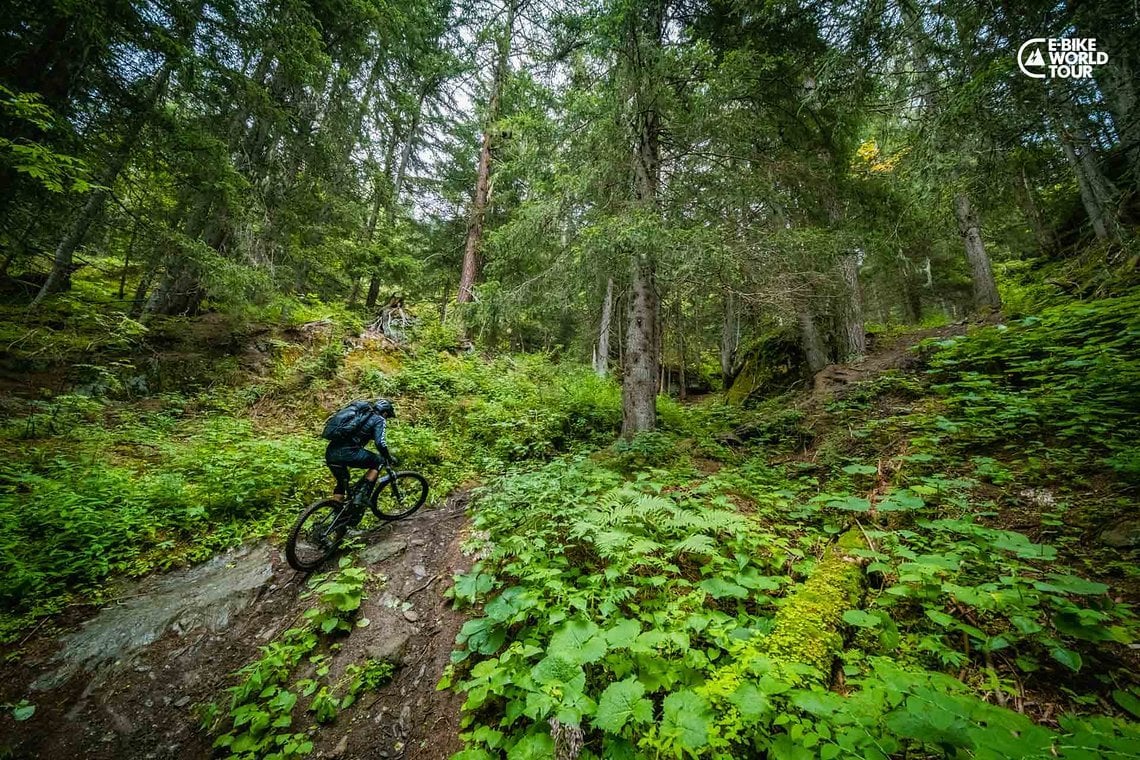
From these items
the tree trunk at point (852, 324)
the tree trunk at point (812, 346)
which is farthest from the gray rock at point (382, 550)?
the tree trunk at point (852, 324)

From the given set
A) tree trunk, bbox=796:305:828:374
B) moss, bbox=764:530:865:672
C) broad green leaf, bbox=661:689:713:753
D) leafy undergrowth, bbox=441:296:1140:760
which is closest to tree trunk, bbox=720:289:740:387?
tree trunk, bbox=796:305:828:374

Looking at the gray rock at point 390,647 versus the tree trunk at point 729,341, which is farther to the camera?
the tree trunk at point 729,341

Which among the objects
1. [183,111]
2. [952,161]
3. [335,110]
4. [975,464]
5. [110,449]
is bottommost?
[975,464]

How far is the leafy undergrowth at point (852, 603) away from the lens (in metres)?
1.74

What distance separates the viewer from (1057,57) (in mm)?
4008

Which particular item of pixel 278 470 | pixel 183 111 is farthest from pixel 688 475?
pixel 183 111

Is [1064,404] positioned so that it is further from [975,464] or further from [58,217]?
[58,217]

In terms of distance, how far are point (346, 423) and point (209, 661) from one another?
97.1 inches

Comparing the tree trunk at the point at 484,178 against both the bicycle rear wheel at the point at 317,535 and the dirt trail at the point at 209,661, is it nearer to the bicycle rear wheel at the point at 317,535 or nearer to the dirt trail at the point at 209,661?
the bicycle rear wheel at the point at 317,535

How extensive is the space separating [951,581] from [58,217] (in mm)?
12388

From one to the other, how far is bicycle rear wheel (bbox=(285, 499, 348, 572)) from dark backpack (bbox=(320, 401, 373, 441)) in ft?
2.53

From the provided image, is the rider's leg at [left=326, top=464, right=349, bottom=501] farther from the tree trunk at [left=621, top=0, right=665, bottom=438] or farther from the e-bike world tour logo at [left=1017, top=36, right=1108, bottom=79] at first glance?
the e-bike world tour logo at [left=1017, top=36, right=1108, bottom=79]

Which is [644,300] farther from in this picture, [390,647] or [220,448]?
[220,448]

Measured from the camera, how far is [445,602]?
3.94 metres
